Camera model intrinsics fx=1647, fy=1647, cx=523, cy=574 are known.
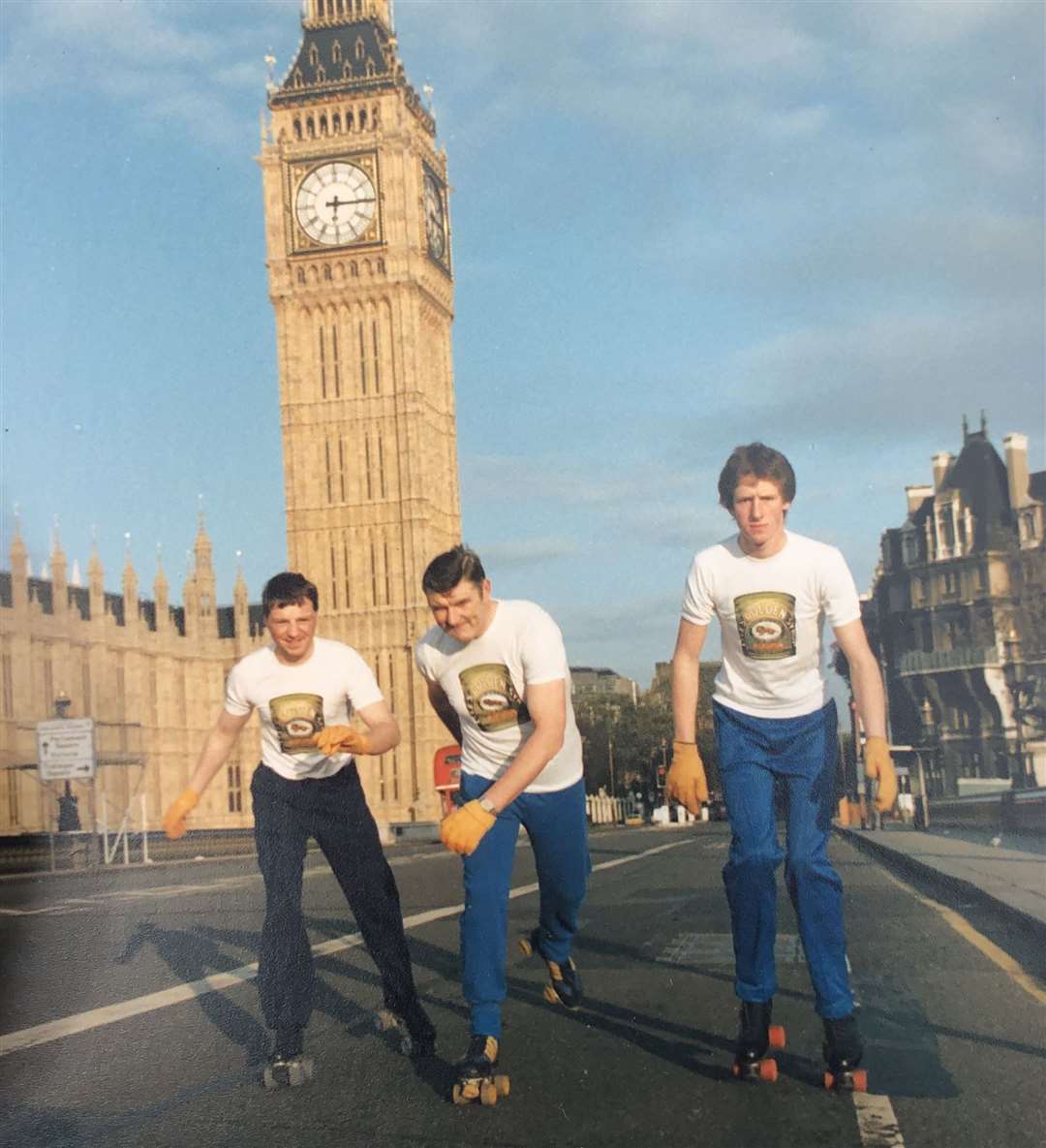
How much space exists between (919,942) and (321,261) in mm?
79311

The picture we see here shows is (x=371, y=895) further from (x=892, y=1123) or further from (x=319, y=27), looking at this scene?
(x=319, y=27)

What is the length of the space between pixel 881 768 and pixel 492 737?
1151mm

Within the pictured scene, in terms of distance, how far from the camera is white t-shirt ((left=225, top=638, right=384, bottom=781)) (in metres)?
5.05

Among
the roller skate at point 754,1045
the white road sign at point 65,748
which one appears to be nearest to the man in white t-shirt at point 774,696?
the roller skate at point 754,1045

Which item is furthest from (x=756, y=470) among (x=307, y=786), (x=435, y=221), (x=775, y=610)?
(x=435, y=221)

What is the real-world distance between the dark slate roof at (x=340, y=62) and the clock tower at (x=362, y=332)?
0.07m

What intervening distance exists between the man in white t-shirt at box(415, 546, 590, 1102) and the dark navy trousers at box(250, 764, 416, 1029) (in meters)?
0.39

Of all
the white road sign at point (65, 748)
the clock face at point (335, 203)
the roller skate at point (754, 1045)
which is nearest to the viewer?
the roller skate at point (754, 1045)

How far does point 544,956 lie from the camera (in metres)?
5.65

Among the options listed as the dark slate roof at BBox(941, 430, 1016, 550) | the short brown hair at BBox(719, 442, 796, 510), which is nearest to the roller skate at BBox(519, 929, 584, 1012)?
the short brown hair at BBox(719, 442, 796, 510)

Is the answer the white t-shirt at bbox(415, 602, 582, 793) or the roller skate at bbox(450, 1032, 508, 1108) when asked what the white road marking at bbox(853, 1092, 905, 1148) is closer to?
the roller skate at bbox(450, 1032, 508, 1108)

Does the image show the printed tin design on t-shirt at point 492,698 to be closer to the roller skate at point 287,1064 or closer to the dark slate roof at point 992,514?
the roller skate at point 287,1064

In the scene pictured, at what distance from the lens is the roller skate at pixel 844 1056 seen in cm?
433

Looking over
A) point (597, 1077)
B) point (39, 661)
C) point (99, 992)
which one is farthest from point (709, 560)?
point (39, 661)
